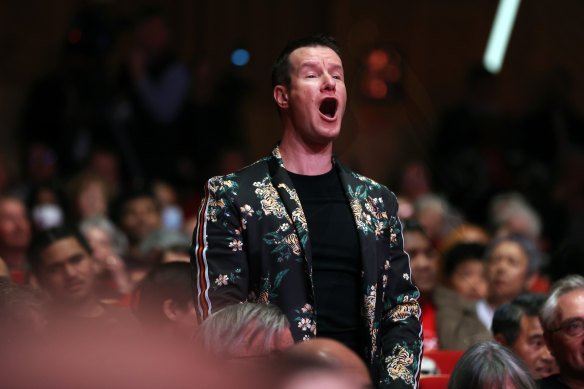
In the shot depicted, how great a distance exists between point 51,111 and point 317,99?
4025 millimetres

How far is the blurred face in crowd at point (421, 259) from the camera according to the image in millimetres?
3895

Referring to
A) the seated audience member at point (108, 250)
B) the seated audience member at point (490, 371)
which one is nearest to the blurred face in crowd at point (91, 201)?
the seated audience member at point (108, 250)

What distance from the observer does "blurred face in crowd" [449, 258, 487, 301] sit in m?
4.35

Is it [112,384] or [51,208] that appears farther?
[51,208]

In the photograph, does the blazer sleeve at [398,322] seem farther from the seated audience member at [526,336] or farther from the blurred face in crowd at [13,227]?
the blurred face in crowd at [13,227]

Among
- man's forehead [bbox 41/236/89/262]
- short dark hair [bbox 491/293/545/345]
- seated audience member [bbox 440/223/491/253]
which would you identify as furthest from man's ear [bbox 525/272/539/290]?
man's forehead [bbox 41/236/89/262]

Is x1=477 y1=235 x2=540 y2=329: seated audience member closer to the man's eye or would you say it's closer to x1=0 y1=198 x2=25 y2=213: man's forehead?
the man's eye

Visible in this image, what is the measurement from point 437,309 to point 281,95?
185cm

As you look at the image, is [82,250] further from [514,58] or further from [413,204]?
[514,58]

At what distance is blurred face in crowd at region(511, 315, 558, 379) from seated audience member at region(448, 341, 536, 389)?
0.84 metres

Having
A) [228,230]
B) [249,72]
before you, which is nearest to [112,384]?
[228,230]

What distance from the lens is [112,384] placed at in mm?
689

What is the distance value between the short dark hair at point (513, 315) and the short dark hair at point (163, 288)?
1051mm

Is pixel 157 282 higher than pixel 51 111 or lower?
lower
